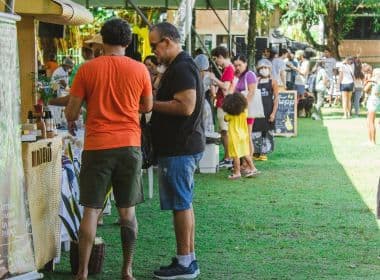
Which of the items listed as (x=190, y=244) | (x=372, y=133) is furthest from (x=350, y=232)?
(x=372, y=133)

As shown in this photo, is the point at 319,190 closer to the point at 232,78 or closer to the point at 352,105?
the point at 232,78

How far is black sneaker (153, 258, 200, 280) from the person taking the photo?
22.3 ft

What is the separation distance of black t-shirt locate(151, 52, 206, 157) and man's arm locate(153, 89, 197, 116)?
6cm

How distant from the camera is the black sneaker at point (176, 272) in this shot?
6.80m

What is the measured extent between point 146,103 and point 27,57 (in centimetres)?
438

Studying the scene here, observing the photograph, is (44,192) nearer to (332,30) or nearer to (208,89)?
(208,89)

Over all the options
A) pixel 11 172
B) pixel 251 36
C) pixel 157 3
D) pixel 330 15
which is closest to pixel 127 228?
pixel 11 172

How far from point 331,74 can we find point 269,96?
15634 mm

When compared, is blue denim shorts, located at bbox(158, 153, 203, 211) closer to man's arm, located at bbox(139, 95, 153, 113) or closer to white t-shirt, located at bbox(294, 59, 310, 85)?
man's arm, located at bbox(139, 95, 153, 113)

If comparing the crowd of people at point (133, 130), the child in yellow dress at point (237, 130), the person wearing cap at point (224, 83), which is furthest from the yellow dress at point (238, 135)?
the crowd of people at point (133, 130)

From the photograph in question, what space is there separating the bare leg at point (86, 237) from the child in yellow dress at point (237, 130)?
6.32m

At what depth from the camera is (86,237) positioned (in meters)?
6.26

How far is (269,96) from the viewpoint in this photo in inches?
590

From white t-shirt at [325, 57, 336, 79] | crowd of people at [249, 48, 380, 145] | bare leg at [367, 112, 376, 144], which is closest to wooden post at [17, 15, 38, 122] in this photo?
bare leg at [367, 112, 376, 144]
